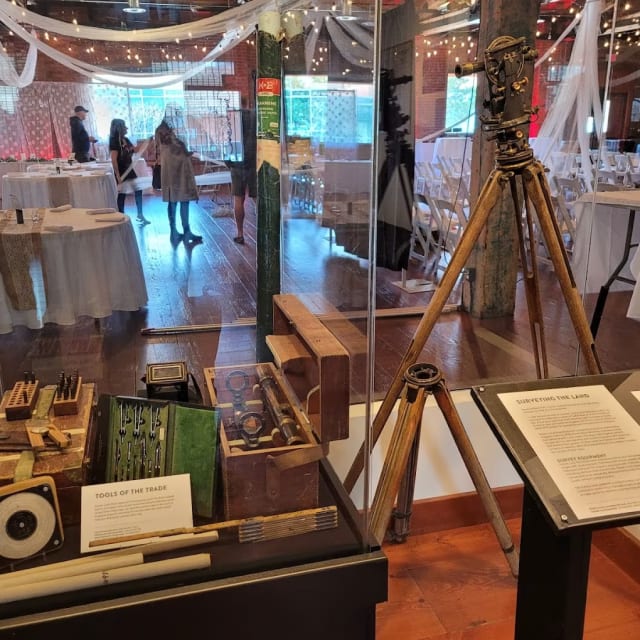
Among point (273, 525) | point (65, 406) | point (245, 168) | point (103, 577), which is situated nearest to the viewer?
point (103, 577)

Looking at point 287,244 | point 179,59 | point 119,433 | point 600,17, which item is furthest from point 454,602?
point 600,17

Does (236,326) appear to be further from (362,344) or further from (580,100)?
(580,100)

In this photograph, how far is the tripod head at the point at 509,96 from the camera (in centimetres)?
146

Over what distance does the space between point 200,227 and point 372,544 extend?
6.38ft

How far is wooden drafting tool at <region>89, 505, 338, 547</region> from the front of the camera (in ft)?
4.11

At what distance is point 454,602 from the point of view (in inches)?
69.0

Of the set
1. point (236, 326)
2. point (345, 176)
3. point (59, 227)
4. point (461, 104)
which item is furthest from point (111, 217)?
point (461, 104)

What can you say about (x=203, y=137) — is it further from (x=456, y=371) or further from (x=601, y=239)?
(x=601, y=239)

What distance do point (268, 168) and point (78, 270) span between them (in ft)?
3.66

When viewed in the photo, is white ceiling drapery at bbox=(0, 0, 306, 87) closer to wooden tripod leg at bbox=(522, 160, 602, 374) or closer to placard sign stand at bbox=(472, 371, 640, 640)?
wooden tripod leg at bbox=(522, 160, 602, 374)

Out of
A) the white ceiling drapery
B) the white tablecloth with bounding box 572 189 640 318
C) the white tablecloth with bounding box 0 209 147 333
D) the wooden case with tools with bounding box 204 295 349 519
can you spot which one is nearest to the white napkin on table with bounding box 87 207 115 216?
the white tablecloth with bounding box 0 209 147 333

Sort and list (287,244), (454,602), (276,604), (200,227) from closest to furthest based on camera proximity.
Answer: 1. (276,604)
2. (454,602)
3. (287,244)
4. (200,227)

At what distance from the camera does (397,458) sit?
4.83 feet

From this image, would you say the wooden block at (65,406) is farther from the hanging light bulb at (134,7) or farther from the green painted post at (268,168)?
the hanging light bulb at (134,7)
